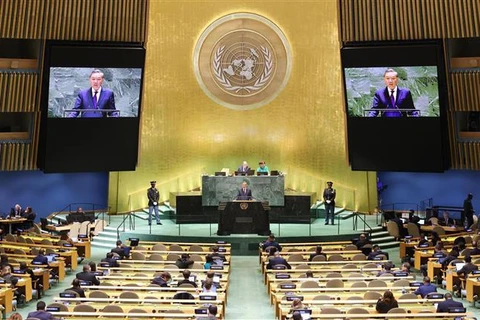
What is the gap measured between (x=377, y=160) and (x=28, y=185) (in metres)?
13.7

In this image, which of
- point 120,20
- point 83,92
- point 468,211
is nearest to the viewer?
point 83,92

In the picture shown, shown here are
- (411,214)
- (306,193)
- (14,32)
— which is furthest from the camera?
(306,193)

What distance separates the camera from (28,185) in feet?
92.1

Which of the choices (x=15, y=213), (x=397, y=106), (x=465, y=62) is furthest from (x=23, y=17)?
(x=465, y=62)

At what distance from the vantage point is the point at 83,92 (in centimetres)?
2134

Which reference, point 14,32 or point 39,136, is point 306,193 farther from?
point 14,32

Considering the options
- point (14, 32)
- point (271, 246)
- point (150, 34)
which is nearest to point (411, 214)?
point (271, 246)

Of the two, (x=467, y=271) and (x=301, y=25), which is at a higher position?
(x=301, y=25)

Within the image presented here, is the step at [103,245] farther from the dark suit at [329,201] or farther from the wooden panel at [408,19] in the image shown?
the wooden panel at [408,19]

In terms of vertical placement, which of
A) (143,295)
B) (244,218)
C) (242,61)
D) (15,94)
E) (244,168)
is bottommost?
Answer: (143,295)

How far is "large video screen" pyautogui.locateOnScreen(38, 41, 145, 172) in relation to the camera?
69.4 feet

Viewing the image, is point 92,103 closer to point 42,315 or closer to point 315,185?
point 315,185

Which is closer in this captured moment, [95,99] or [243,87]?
[95,99]

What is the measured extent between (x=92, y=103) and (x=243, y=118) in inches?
337
